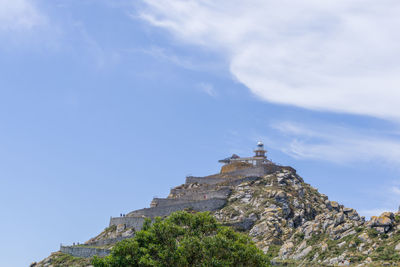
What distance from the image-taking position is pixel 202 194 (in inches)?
4181

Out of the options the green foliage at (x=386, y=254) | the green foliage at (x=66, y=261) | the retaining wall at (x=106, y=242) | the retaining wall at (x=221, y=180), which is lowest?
the green foliage at (x=386, y=254)

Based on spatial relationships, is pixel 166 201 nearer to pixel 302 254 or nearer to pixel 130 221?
pixel 130 221

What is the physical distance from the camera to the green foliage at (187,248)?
47.8 m

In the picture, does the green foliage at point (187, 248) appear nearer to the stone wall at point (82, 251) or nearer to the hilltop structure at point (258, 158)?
the stone wall at point (82, 251)

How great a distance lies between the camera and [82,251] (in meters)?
95.0

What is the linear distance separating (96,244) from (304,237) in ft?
136

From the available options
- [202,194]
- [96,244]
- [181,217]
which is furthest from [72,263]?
[181,217]

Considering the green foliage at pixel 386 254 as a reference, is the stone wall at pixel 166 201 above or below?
above

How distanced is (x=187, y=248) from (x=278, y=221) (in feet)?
145

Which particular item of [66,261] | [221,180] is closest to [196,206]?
[221,180]

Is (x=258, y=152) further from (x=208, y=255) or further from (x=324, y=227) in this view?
(x=208, y=255)

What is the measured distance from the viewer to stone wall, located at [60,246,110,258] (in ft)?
297

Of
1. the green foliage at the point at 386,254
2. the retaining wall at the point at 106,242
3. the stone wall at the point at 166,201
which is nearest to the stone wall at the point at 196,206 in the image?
the stone wall at the point at 166,201

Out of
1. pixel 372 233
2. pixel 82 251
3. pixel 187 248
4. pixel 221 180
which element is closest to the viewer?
pixel 187 248
